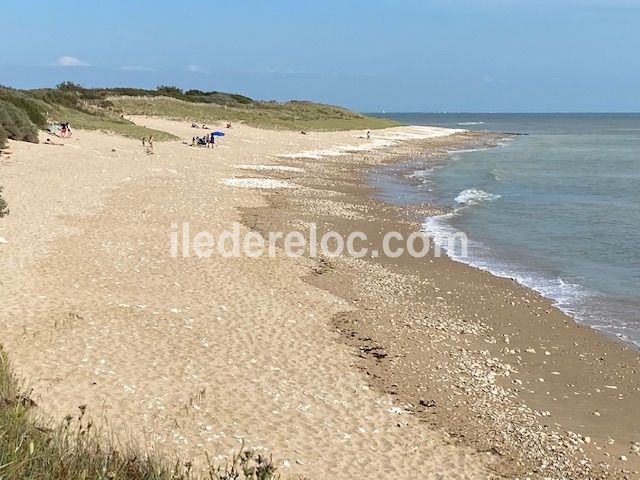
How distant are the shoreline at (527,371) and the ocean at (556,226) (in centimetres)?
93

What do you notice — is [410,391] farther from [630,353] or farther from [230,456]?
[630,353]

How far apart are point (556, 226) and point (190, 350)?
16902 millimetres

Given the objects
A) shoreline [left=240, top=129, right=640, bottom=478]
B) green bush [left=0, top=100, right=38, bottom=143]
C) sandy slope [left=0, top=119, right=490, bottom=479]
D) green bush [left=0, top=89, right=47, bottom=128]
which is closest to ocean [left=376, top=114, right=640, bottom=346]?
shoreline [left=240, top=129, right=640, bottom=478]

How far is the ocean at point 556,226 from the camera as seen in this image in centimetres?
1415

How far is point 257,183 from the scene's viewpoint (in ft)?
90.3

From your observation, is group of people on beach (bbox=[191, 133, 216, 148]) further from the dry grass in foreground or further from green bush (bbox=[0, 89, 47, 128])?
the dry grass in foreground

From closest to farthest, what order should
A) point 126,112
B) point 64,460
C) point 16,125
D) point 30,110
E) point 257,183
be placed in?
point 64,460
point 257,183
point 16,125
point 30,110
point 126,112

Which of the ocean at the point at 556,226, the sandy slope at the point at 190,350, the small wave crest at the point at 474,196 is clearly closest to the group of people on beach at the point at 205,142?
the ocean at the point at 556,226

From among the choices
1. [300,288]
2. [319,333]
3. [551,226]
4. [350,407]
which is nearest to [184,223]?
[300,288]

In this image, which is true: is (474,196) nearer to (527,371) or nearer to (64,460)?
(527,371)

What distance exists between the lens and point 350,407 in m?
8.16

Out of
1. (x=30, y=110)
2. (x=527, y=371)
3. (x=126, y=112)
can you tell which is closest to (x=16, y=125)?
(x=30, y=110)

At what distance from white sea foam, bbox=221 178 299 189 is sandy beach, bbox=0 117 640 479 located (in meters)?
8.33

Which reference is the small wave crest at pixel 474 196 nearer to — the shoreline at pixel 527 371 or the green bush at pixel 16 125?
the shoreline at pixel 527 371
